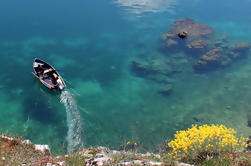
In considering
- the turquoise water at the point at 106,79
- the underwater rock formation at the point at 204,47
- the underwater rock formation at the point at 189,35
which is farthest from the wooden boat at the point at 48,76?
the underwater rock formation at the point at 189,35

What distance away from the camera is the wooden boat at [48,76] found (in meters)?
28.4

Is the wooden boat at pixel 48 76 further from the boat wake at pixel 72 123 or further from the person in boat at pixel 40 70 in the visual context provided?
the boat wake at pixel 72 123

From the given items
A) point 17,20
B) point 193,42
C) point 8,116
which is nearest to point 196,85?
point 193,42

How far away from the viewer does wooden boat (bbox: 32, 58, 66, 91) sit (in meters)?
28.4

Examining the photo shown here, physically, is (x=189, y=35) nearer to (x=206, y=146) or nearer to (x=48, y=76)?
(x=48, y=76)

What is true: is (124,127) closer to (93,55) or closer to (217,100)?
(217,100)

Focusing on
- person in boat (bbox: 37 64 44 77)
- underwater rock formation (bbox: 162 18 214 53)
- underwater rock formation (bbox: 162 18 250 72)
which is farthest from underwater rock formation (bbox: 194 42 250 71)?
person in boat (bbox: 37 64 44 77)

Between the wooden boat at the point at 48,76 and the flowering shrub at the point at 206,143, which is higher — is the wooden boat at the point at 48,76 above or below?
above

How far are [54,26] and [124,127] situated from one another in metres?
31.6

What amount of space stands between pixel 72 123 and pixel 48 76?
9113 millimetres

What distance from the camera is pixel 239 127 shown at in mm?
27047

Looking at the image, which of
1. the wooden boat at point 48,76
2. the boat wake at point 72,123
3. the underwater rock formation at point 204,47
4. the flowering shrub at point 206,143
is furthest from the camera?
the underwater rock formation at point 204,47

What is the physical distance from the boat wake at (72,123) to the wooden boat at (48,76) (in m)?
1.39

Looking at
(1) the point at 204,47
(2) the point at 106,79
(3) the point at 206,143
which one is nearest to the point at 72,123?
(2) the point at 106,79
